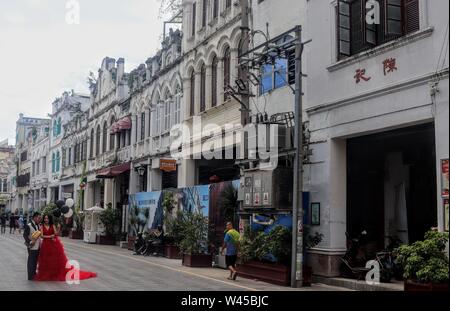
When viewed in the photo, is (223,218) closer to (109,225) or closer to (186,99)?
(186,99)

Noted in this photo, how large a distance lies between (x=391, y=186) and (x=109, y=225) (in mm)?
19656

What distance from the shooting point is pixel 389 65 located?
1364 cm

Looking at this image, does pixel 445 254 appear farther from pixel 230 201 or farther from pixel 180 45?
pixel 180 45

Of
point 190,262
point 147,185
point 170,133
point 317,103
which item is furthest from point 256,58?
point 147,185

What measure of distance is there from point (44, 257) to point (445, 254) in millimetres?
9330

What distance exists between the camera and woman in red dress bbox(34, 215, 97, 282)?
567 inches

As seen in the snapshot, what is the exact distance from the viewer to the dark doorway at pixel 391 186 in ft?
53.6

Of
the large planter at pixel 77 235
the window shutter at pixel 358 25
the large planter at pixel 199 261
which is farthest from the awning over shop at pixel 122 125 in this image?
the window shutter at pixel 358 25

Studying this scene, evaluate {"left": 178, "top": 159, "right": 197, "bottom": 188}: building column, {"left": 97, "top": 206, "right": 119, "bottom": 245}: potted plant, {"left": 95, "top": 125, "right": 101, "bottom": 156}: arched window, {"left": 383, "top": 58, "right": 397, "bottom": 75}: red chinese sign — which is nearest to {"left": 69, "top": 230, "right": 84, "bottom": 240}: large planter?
{"left": 95, "top": 125, "right": 101, "bottom": 156}: arched window

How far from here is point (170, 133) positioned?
27406mm

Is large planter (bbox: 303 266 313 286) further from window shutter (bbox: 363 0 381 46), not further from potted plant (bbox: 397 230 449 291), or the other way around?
window shutter (bbox: 363 0 381 46)

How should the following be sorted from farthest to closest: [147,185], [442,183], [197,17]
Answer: [147,185], [197,17], [442,183]

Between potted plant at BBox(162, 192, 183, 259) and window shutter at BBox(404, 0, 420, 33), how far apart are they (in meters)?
11.3

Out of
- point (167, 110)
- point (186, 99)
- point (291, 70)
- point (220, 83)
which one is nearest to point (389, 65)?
point (291, 70)
